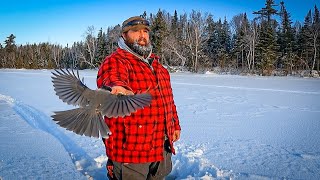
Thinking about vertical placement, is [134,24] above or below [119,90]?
above

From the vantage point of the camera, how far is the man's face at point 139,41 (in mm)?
2184

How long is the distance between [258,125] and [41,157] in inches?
164

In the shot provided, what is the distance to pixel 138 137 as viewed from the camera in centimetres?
208

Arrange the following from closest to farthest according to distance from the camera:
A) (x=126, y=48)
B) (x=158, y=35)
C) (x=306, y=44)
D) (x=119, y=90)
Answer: (x=119, y=90), (x=126, y=48), (x=306, y=44), (x=158, y=35)

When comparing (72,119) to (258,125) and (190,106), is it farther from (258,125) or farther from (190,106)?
(190,106)

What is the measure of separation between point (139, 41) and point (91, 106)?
76cm

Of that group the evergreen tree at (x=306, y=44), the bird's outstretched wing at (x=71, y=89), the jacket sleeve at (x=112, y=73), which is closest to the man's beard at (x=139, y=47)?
the jacket sleeve at (x=112, y=73)

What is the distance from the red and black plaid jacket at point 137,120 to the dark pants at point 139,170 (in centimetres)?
5

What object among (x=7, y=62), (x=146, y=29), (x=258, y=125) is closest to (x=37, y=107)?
(x=258, y=125)

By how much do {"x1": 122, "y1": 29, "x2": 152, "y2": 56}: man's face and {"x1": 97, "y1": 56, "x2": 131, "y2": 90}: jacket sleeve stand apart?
24cm

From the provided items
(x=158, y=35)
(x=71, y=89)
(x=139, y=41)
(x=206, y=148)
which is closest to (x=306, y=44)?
(x=158, y=35)

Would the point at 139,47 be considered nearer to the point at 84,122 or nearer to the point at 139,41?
the point at 139,41

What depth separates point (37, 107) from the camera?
838 cm

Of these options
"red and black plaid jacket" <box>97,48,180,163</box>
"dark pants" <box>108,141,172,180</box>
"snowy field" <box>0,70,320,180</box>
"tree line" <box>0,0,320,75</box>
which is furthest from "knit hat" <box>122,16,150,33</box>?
"tree line" <box>0,0,320,75</box>
